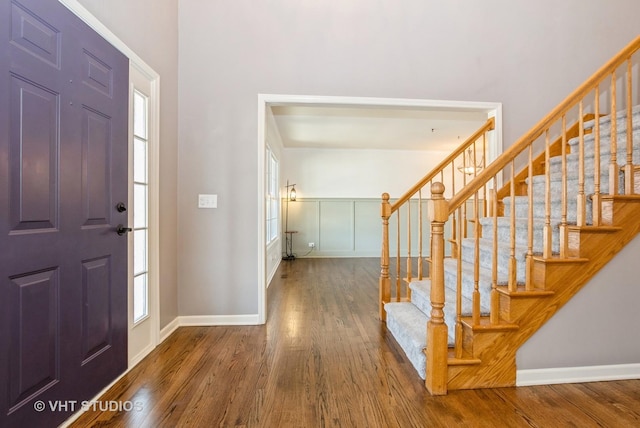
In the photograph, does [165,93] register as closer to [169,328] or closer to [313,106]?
[313,106]

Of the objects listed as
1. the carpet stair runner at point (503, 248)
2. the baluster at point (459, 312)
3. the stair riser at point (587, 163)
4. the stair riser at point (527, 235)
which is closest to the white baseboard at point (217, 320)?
the carpet stair runner at point (503, 248)

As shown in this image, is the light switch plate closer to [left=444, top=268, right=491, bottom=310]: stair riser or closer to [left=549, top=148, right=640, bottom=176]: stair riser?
[left=444, top=268, right=491, bottom=310]: stair riser

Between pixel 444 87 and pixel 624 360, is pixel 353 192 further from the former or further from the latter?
pixel 624 360

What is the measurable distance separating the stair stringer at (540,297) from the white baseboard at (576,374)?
92 millimetres

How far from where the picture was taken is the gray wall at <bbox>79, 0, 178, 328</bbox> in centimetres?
196

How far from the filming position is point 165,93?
231 cm

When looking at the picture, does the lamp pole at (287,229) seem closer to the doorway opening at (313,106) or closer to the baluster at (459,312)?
the doorway opening at (313,106)

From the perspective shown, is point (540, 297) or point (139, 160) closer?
point (540, 297)

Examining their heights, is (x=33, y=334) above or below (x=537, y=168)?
below

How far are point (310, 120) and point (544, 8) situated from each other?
9.44ft

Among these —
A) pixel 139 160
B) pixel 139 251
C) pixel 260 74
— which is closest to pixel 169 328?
pixel 139 251

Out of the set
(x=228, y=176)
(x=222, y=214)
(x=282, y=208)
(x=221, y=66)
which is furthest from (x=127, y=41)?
(x=282, y=208)

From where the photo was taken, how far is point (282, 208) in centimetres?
603

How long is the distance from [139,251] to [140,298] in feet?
1.12
